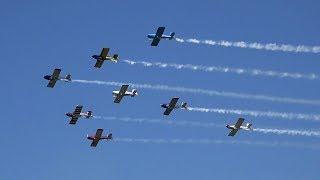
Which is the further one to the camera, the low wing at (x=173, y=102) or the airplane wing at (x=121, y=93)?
the low wing at (x=173, y=102)

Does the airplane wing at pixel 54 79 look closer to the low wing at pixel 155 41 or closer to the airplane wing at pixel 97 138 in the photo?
A: the airplane wing at pixel 97 138

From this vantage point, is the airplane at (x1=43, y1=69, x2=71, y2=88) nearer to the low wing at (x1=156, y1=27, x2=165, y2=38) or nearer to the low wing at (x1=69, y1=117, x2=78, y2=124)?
the low wing at (x1=69, y1=117, x2=78, y2=124)

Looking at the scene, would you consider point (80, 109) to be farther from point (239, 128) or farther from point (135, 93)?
point (239, 128)

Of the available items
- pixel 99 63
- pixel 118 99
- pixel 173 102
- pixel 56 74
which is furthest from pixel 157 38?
pixel 56 74

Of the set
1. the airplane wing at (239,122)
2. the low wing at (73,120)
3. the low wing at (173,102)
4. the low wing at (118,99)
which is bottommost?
the low wing at (73,120)

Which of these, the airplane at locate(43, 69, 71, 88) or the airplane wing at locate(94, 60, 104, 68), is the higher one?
the airplane wing at locate(94, 60, 104, 68)

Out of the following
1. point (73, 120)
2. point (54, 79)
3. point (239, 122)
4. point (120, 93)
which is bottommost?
point (73, 120)

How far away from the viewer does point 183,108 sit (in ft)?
616

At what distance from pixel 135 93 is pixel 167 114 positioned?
20.2 feet

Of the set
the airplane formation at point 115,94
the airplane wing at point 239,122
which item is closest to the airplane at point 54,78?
the airplane formation at point 115,94

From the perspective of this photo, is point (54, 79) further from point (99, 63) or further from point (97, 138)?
point (97, 138)

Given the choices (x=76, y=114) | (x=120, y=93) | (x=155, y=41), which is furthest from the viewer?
(x=76, y=114)

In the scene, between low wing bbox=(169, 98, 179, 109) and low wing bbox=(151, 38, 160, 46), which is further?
Answer: low wing bbox=(169, 98, 179, 109)

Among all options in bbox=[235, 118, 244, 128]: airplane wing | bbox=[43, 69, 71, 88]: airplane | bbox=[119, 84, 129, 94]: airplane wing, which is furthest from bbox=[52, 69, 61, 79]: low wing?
bbox=[235, 118, 244, 128]: airplane wing
